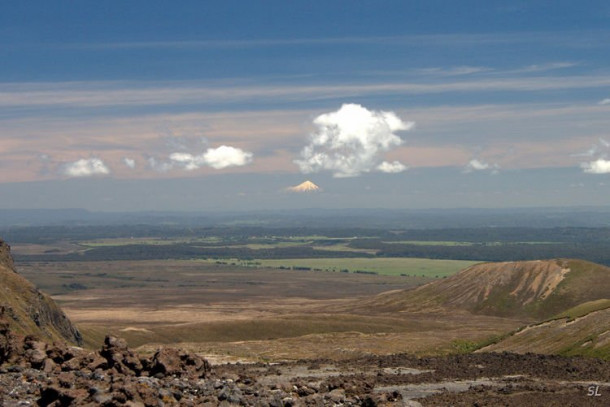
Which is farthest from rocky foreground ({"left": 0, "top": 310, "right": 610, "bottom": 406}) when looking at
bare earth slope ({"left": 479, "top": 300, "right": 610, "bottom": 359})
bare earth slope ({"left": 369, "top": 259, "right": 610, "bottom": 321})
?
bare earth slope ({"left": 369, "top": 259, "right": 610, "bottom": 321})

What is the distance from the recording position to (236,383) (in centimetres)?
4359

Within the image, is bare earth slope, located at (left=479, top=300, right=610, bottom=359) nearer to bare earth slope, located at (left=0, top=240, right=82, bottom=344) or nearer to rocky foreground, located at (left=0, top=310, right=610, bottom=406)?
rocky foreground, located at (left=0, top=310, right=610, bottom=406)

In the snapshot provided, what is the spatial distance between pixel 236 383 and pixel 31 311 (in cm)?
5690

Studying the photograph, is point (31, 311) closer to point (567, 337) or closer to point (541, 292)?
point (567, 337)

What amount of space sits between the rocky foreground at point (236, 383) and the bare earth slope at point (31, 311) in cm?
3254

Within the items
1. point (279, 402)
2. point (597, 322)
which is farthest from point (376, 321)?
point (279, 402)

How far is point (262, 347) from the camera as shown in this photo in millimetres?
106688

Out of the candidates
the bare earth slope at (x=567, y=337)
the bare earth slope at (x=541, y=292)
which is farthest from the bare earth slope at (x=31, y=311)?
the bare earth slope at (x=541, y=292)

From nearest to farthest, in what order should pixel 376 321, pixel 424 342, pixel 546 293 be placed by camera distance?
pixel 424 342 < pixel 376 321 < pixel 546 293

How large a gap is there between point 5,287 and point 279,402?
66835 mm

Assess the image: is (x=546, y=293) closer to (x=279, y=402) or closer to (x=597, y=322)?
(x=597, y=322)

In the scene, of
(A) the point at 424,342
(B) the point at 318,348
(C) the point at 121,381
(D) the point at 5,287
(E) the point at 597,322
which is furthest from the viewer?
(A) the point at 424,342

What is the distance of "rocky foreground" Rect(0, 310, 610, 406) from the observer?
115 ft

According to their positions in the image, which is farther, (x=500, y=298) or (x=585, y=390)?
(x=500, y=298)
